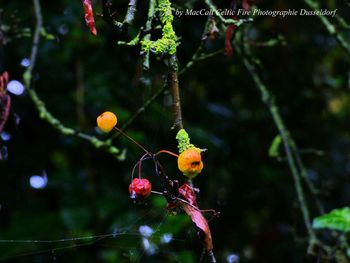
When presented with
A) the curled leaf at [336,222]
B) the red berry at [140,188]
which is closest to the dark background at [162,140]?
the curled leaf at [336,222]

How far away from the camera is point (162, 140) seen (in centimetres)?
206

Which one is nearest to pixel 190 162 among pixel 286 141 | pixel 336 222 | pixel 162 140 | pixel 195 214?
pixel 195 214

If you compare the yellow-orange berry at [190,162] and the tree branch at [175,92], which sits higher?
the tree branch at [175,92]

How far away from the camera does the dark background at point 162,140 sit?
1968 millimetres

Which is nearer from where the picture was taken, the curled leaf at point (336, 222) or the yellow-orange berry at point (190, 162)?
the yellow-orange berry at point (190, 162)

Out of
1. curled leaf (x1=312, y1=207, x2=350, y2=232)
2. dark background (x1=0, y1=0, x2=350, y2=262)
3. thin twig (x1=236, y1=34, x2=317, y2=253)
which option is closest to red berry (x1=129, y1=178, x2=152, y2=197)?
curled leaf (x1=312, y1=207, x2=350, y2=232)

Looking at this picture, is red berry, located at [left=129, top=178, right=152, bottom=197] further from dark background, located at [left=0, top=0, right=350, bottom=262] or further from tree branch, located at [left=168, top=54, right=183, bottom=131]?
dark background, located at [left=0, top=0, right=350, bottom=262]

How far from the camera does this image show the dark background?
6.46ft

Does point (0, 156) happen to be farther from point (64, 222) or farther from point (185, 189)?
point (64, 222)

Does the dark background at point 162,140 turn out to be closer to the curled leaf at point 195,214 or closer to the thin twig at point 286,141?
the thin twig at point 286,141

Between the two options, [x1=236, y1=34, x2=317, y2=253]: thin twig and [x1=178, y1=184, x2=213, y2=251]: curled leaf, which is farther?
[x1=236, y1=34, x2=317, y2=253]: thin twig

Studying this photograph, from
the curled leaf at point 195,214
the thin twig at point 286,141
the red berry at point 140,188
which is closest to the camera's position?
the curled leaf at point 195,214

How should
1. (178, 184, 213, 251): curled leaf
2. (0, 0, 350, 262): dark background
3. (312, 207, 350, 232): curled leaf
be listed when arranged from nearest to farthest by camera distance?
(178, 184, 213, 251): curled leaf < (312, 207, 350, 232): curled leaf < (0, 0, 350, 262): dark background

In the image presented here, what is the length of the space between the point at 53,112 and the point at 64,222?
0.43m
